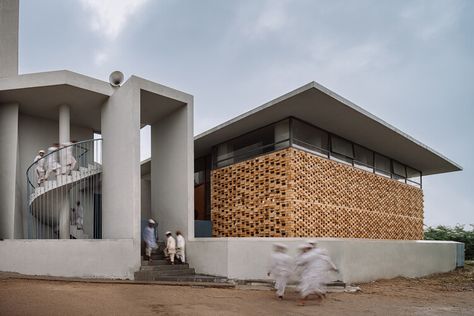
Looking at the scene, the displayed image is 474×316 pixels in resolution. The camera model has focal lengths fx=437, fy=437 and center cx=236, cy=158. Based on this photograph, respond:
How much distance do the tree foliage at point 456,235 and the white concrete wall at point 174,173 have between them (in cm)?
2105

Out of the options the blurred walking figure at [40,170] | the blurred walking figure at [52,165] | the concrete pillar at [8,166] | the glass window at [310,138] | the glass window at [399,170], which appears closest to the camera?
the blurred walking figure at [52,165]

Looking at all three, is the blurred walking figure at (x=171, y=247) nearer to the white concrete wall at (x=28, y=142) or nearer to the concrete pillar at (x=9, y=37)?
the white concrete wall at (x=28, y=142)

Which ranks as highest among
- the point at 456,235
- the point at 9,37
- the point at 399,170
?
the point at 9,37

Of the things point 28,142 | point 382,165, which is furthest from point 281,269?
point 382,165

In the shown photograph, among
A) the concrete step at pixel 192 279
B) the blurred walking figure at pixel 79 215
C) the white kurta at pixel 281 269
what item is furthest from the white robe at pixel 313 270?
the blurred walking figure at pixel 79 215

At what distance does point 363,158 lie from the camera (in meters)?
17.9

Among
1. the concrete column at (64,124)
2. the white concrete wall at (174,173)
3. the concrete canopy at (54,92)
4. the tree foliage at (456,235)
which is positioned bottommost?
the tree foliage at (456,235)

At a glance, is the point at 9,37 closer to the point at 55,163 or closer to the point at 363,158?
the point at 55,163

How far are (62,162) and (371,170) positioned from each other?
11.9m

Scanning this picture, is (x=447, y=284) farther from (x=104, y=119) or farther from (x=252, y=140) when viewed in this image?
(x=104, y=119)

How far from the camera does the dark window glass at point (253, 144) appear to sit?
47.6 feet

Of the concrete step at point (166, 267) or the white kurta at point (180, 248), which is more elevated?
the white kurta at point (180, 248)

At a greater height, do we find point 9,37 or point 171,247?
point 9,37

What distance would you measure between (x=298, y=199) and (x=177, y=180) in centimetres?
380
